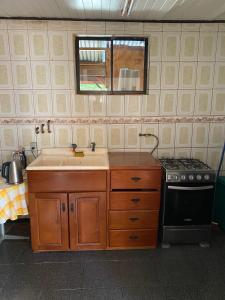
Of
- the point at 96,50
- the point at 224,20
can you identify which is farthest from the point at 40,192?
the point at 224,20

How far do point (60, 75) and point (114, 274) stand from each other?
200cm

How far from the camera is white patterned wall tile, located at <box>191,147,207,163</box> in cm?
273

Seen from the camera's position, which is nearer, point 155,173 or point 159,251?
point 155,173

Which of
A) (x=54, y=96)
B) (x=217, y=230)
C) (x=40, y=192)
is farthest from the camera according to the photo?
(x=217, y=230)

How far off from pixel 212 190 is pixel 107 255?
47.3 inches

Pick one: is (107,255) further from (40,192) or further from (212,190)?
(212,190)

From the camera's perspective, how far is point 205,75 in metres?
2.55

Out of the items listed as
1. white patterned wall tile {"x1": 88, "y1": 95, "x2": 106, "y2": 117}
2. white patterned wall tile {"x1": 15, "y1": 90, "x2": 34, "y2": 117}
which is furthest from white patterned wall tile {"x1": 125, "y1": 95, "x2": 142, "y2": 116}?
white patterned wall tile {"x1": 15, "y1": 90, "x2": 34, "y2": 117}

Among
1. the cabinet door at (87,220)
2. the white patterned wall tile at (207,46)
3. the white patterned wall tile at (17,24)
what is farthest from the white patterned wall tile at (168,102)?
the white patterned wall tile at (17,24)

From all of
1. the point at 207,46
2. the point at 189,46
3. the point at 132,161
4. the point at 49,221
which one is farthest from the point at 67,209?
the point at 207,46

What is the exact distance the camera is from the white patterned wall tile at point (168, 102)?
2.57m

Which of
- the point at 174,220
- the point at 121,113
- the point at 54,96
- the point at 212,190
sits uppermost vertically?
the point at 54,96

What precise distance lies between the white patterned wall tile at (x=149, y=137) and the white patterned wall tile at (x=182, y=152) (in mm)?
298

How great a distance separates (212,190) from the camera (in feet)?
7.42
